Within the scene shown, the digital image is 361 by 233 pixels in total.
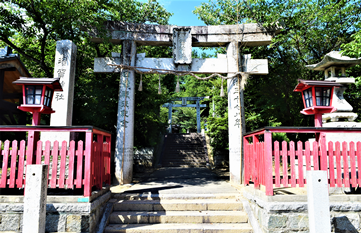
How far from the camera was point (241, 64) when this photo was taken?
8.14 m

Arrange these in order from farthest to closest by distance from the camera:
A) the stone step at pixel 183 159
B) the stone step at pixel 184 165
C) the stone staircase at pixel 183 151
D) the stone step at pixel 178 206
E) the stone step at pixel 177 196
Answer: the stone step at pixel 183 159
the stone staircase at pixel 183 151
the stone step at pixel 184 165
the stone step at pixel 177 196
the stone step at pixel 178 206

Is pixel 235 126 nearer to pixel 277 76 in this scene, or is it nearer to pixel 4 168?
pixel 277 76

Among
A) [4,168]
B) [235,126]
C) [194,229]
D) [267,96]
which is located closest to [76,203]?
[4,168]

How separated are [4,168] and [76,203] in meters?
1.55

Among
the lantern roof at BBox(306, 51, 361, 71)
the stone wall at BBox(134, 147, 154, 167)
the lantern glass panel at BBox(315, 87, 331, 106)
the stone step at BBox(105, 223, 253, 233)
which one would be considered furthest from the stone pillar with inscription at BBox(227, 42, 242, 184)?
the stone wall at BBox(134, 147, 154, 167)

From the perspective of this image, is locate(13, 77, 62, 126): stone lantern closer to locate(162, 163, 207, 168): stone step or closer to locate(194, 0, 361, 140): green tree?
locate(194, 0, 361, 140): green tree

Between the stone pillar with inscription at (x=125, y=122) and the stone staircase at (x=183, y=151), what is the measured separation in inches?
230

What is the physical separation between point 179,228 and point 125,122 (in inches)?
170

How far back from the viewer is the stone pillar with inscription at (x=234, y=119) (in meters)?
7.51

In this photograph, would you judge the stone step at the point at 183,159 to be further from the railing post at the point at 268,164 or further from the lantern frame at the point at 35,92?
the lantern frame at the point at 35,92

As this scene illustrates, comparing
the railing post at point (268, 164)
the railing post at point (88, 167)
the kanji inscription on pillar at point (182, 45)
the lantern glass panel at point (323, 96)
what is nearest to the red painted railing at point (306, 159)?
the railing post at point (268, 164)

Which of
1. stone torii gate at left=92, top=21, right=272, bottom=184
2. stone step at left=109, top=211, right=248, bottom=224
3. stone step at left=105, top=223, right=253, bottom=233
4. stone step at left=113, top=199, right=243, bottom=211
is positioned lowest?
stone step at left=105, top=223, right=253, bottom=233

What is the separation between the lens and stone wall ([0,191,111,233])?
4082mm

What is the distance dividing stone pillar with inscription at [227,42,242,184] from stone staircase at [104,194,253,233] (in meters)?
1.99
